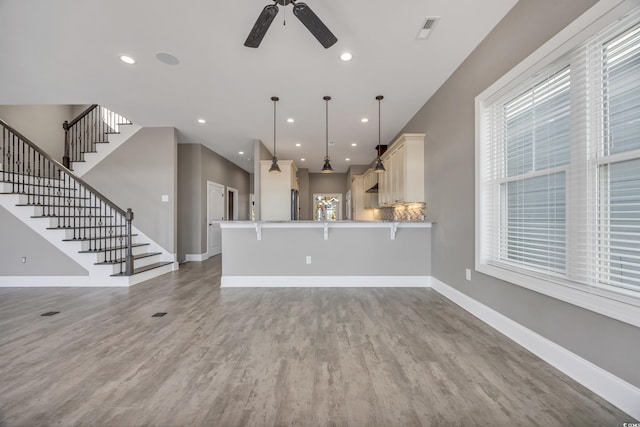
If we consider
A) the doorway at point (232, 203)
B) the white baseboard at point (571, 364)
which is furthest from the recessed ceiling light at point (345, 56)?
the doorway at point (232, 203)

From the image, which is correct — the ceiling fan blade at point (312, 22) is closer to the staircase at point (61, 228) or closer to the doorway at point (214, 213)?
the staircase at point (61, 228)

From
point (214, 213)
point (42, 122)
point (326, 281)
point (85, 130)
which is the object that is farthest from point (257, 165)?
point (42, 122)

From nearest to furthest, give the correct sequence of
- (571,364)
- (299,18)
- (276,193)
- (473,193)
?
1. (571,364)
2. (299,18)
3. (473,193)
4. (276,193)

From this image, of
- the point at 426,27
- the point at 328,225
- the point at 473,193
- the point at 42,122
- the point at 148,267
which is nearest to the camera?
the point at 426,27

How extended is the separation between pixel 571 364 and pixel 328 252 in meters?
2.89

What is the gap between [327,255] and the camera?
4137 mm

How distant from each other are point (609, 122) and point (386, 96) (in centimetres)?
275

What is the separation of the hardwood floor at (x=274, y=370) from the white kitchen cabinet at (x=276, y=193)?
334cm

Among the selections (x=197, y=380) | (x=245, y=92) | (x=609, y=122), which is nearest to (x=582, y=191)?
(x=609, y=122)

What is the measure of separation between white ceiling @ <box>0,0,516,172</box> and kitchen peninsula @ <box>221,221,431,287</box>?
2.00m

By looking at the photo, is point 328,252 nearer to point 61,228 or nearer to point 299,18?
point 299,18

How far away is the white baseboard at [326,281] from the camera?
4059 mm

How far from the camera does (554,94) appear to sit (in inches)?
77.0

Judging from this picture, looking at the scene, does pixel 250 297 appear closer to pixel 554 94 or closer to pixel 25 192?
pixel 554 94
